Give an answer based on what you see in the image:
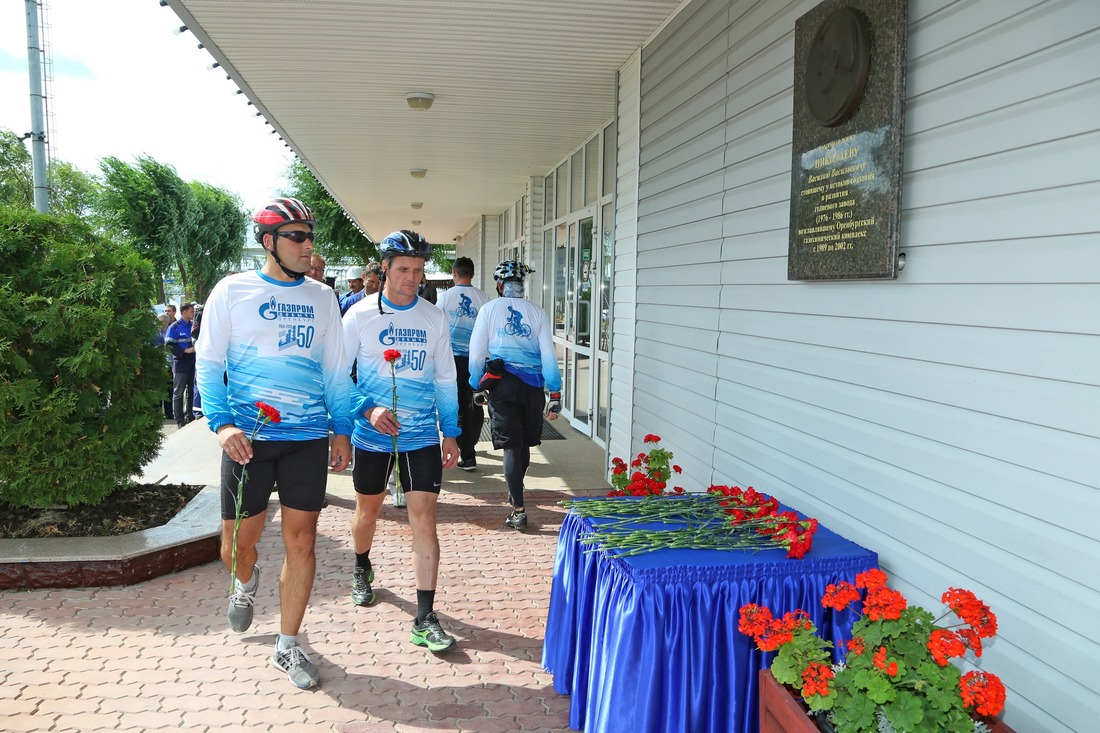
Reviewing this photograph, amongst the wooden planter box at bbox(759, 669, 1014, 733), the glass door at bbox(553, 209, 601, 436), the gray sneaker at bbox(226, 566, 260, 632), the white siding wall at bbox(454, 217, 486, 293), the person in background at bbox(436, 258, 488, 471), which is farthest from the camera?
the white siding wall at bbox(454, 217, 486, 293)

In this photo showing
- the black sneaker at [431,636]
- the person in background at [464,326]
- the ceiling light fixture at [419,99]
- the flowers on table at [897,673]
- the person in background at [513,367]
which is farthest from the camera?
the ceiling light fixture at [419,99]

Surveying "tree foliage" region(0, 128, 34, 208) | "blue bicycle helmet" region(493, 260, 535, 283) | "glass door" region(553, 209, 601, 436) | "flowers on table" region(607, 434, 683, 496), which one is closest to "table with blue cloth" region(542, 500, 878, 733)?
"flowers on table" region(607, 434, 683, 496)

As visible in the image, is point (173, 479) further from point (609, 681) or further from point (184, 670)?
point (609, 681)

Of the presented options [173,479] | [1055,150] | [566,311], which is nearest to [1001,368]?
[1055,150]

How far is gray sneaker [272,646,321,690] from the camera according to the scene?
10.9 feet

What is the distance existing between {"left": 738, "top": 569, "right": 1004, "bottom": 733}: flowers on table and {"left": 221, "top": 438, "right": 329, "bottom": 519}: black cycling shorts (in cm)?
196

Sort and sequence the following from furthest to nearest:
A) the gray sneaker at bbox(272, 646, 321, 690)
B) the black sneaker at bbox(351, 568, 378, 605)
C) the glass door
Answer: the glass door, the black sneaker at bbox(351, 568, 378, 605), the gray sneaker at bbox(272, 646, 321, 690)

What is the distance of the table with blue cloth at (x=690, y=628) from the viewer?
2562mm

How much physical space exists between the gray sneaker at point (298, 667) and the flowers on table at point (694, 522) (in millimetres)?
1300

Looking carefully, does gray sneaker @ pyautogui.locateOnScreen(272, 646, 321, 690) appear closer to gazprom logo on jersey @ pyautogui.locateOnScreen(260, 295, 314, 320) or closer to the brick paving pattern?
the brick paving pattern

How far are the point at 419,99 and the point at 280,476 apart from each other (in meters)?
5.27

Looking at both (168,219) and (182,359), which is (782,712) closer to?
(182,359)

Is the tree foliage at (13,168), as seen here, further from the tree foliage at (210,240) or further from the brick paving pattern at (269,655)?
the brick paving pattern at (269,655)

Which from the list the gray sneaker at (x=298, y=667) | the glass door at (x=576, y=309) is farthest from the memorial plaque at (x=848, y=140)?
the glass door at (x=576, y=309)
